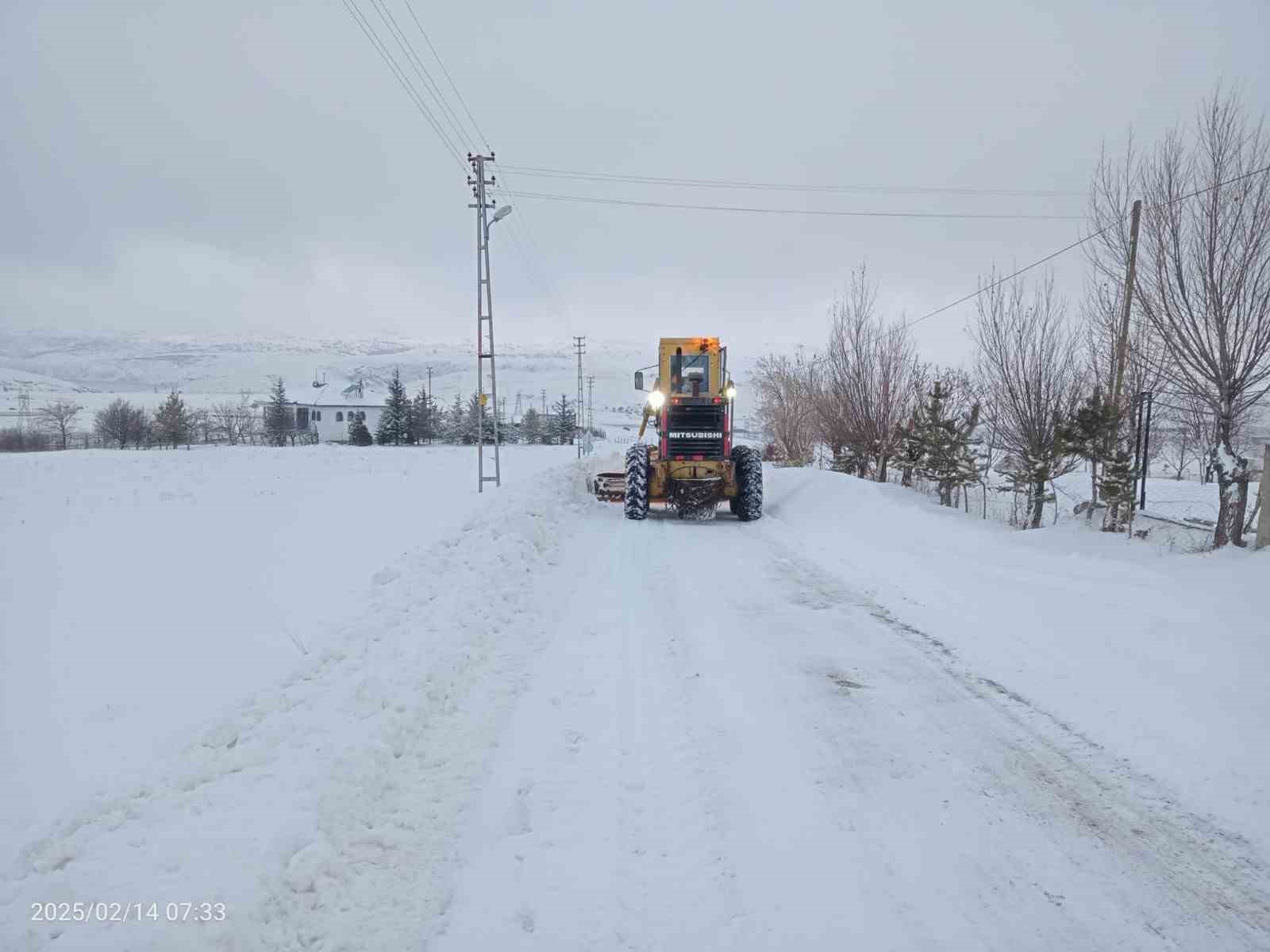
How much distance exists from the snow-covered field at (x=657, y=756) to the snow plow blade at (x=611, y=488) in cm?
706

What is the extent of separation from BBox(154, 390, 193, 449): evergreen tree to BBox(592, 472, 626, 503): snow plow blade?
53.3m

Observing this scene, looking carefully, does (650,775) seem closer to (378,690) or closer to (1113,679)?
(378,690)

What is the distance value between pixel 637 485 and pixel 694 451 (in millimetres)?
1394

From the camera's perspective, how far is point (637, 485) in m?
13.0

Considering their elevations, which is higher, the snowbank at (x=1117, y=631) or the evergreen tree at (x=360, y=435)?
the evergreen tree at (x=360, y=435)

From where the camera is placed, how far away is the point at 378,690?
453cm

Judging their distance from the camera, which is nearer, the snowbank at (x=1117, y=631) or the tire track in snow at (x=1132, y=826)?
the tire track in snow at (x=1132, y=826)

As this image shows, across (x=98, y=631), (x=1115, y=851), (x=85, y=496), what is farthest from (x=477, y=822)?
(x=85, y=496)

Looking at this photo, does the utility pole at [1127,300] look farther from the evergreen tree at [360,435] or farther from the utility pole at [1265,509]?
the evergreen tree at [360,435]

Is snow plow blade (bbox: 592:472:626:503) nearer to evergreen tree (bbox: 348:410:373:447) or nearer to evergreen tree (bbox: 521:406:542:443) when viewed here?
evergreen tree (bbox: 348:410:373:447)

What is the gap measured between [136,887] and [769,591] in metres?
6.03

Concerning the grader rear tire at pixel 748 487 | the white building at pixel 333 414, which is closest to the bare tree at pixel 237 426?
the white building at pixel 333 414

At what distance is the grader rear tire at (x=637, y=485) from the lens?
1295 cm

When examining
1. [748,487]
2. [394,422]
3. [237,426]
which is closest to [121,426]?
[237,426]
